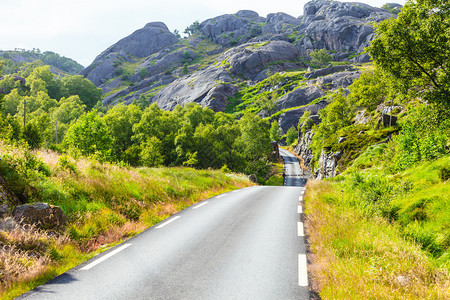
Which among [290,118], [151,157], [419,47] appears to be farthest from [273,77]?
[419,47]

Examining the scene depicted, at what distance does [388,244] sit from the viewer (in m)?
5.07

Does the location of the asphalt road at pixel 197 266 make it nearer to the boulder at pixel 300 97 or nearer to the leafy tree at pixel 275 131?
the leafy tree at pixel 275 131

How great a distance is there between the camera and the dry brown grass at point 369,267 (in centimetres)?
368

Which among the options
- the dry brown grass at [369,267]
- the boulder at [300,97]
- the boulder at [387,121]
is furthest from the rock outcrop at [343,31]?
the dry brown grass at [369,267]

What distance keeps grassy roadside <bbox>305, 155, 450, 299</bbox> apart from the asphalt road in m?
0.62

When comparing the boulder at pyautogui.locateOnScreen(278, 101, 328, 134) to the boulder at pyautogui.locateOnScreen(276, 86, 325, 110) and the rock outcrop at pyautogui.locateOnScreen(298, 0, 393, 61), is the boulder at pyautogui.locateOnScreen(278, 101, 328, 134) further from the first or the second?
the rock outcrop at pyautogui.locateOnScreen(298, 0, 393, 61)

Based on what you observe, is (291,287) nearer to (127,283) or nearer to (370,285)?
(370,285)

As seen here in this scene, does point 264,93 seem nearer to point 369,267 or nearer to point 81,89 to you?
point 81,89

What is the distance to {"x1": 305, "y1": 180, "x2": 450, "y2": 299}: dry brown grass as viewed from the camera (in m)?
3.68

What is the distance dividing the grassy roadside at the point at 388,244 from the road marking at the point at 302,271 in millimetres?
140

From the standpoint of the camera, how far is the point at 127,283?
453 centimetres

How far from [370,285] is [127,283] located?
167 inches

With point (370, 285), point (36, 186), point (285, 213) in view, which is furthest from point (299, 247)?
point (36, 186)

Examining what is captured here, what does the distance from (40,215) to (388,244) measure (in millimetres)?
8112
